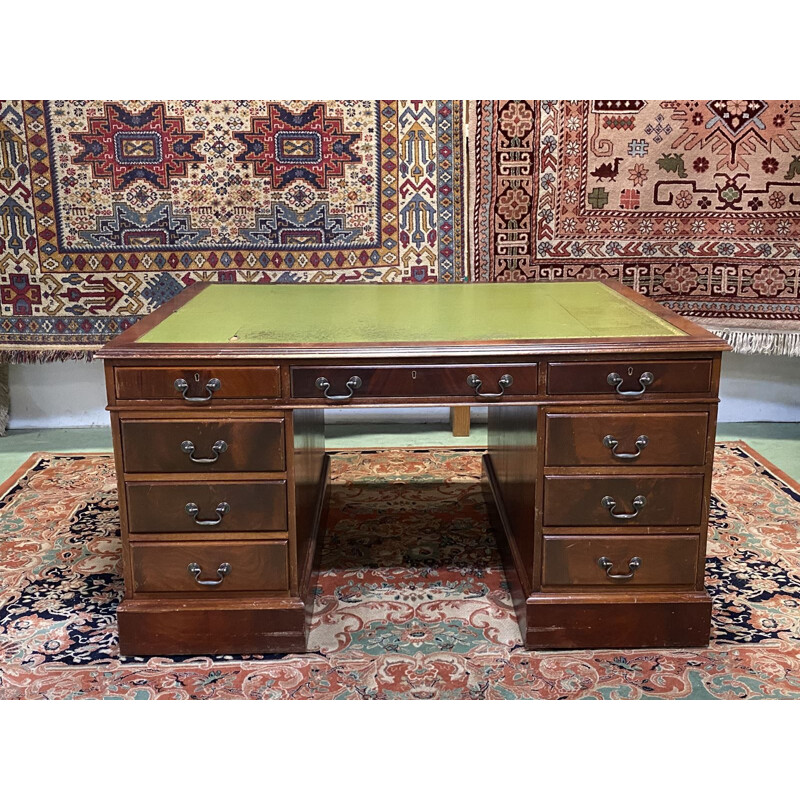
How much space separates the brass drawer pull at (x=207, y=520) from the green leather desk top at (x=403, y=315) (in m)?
0.48

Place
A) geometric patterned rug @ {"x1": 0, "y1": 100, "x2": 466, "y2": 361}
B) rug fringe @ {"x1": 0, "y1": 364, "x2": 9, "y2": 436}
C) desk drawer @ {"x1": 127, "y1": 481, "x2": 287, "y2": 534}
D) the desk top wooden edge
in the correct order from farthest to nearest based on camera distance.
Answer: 1. rug fringe @ {"x1": 0, "y1": 364, "x2": 9, "y2": 436}
2. geometric patterned rug @ {"x1": 0, "y1": 100, "x2": 466, "y2": 361}
3. desk drawer @ {"x1": 127, "y1": 481, "x2": 287, "y2": 534}
4. the desk top wooden edge

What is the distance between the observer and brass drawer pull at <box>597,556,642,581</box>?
8.60ft

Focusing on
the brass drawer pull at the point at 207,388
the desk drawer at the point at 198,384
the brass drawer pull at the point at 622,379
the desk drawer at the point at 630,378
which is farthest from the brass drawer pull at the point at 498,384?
the brass drawer pull at the point at 207,388

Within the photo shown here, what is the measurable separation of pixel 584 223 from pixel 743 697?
105 inches

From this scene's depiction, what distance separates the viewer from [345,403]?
2529 millimetres

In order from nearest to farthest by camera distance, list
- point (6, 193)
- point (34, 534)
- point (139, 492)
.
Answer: point (139, 492)
point (34, 534)
point (6, 193)

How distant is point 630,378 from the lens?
8.26ft

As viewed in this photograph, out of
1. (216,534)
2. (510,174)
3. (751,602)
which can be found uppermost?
(510,174)

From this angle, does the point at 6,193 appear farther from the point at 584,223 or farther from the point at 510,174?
the point at 584,223

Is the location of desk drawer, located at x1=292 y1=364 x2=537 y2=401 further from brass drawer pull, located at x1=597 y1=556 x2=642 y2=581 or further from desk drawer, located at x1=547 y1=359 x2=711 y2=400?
brass drawer pull, located at x1=597 y1=556 x2=642 y2=581

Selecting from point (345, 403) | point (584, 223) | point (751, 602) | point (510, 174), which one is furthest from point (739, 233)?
point (345, 403)

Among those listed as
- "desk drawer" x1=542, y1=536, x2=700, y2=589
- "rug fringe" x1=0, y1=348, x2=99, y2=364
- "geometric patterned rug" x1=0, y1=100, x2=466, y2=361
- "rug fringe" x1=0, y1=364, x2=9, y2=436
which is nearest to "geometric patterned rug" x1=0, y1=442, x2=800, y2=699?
"desk drawer" x1=542, y1=536, x2=700, y2=589

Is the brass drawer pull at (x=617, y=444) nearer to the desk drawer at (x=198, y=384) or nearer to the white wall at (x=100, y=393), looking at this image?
the desk drawer at (x=198, y=384)

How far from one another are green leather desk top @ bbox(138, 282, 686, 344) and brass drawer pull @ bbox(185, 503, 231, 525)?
48 centimetres
